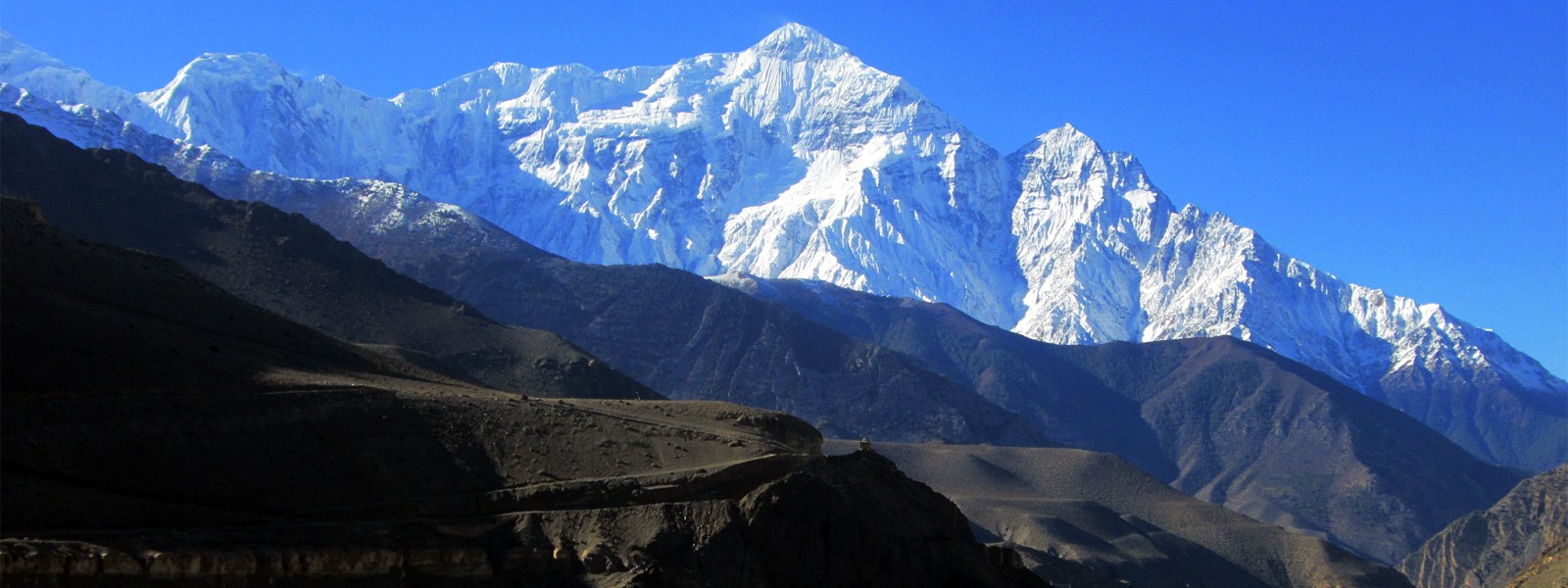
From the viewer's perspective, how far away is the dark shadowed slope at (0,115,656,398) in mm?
120188

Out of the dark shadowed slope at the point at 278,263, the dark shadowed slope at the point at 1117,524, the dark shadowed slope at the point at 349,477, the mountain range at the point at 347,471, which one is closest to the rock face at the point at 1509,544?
the dark shadowed slope at the point at 1117,524

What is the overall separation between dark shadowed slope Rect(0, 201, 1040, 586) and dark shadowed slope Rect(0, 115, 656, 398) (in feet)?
166

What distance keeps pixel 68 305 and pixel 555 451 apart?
16.3m

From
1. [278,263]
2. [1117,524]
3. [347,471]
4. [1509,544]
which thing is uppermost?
[1509,544]

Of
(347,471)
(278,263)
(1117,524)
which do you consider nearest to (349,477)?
(347,471)

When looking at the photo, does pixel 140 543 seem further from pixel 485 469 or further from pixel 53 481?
pixel 485 469

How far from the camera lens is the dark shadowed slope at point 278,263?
394 feet

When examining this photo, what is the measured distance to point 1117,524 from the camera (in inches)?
6634

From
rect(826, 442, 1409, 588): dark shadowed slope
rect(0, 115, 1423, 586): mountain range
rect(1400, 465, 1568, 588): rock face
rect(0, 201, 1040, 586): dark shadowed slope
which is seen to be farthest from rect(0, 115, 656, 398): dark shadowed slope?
rect(1400, 465, 1568, 588): rock face

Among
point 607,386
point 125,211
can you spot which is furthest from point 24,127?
point 607,386

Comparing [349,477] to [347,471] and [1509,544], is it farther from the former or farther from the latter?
[1509,544]

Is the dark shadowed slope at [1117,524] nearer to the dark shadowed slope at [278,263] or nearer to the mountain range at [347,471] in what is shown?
the dark shadowed slope at [278,263]

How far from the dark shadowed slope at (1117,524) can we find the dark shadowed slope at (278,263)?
3743 cm

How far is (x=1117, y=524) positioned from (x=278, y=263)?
80408 millimetres
